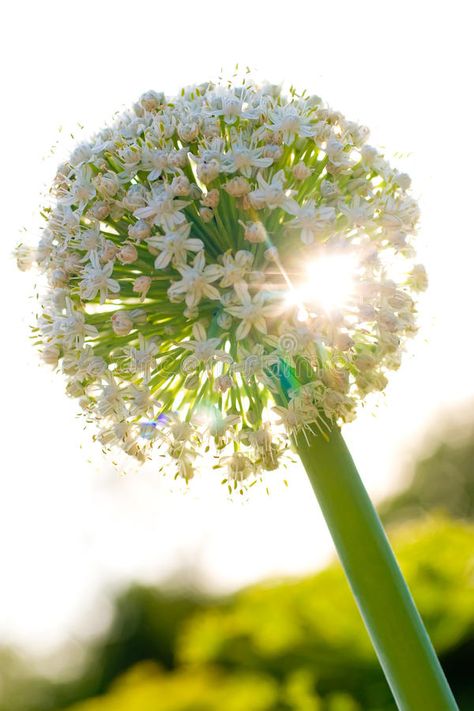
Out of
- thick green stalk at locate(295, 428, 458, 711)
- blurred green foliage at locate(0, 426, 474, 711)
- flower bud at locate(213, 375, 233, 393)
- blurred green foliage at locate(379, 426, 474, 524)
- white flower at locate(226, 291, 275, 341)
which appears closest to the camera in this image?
thick green stalk at locate(295, 428, 458, 711)

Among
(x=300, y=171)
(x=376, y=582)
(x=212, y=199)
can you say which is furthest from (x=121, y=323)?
(x=376, y=582)

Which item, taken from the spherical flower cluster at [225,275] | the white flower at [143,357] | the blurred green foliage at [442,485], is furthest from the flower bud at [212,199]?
the blurred green foliage at [442,485]

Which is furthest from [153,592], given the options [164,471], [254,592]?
[164,471]

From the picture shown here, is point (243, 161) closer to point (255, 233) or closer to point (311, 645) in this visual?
point (255, 233)

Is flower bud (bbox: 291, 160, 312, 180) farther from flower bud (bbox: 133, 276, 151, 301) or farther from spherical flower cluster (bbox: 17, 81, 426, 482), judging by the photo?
flower bud (bbox: 133, 276, 151, 301)

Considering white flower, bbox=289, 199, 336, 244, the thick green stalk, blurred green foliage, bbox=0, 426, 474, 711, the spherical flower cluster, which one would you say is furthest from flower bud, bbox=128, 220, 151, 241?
blurred green foliage, bbox=0, 426, 474, 711

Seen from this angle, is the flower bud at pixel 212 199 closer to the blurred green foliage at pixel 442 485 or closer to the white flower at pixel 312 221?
the white flower at pixel 312 221

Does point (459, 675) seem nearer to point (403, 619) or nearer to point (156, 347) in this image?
point (403, 619)
